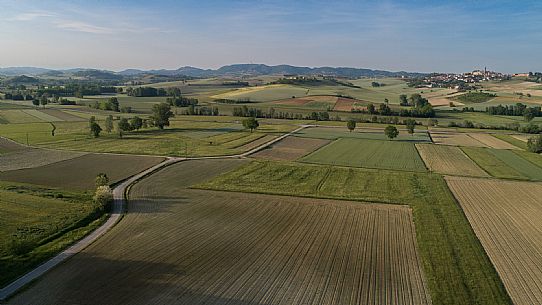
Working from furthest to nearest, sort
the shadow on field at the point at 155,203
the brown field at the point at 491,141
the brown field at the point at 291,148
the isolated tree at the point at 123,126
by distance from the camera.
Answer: the isolated tree at the point at 123,126, the brown field at the point at 491,141, the brown field at the point at 291,148, the shadow on field at the point at 155,203

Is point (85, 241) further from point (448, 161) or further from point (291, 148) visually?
point (448, 161)

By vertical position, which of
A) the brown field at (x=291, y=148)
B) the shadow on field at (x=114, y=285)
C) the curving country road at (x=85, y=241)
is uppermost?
the brown field at (x=291, y=148)

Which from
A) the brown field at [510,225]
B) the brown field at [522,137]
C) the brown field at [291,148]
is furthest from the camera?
the brown field at [522,137]

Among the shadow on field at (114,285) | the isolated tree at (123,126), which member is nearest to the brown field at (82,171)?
the shadow on field at (114,285)

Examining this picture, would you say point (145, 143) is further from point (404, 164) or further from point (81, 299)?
point (81, 299)

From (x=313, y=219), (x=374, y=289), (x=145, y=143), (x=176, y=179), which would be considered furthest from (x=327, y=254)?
(x=145, y=143)

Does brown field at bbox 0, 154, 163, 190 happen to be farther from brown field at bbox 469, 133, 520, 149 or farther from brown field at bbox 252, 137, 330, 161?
brown field at bbox 469, 133, 520, 149

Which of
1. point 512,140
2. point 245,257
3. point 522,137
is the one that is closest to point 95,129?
point 245,257

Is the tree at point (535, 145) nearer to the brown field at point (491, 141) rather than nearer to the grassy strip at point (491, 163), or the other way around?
the brown field at point (491, 141)
